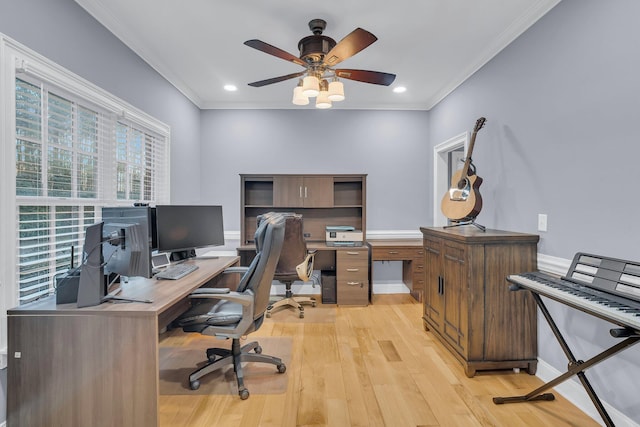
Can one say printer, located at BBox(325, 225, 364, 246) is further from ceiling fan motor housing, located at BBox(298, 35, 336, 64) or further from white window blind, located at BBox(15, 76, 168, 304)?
white window blind, located at BBox(15, 76, 168, 304)

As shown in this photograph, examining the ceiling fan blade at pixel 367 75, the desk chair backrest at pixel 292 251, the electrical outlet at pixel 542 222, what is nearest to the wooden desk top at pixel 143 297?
the desk chair backrest at pixel 292 251

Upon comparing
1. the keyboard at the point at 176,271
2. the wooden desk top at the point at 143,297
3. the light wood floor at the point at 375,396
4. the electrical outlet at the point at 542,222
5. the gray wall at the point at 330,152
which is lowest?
the light wood floor at the point at 375,396

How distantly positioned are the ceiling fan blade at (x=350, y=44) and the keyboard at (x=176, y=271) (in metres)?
1.91

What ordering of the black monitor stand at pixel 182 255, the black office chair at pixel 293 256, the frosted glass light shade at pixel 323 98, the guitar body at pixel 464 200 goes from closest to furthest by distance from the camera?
the frosted glass light shade at pixel 323 98 < the guitar body at pixel 464 200 < the black monitor stand at pixel 182 255 < the black office chair at pixel 293 256

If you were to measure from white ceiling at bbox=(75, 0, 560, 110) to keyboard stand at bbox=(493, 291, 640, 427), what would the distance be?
205 cm

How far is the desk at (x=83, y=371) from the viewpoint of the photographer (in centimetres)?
155

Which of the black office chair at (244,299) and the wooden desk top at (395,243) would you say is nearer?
the black office chair at (244,299)

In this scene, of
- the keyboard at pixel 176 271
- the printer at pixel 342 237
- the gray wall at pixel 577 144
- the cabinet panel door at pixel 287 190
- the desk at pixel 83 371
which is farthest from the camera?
the cabinet panel door at pixel 287 190

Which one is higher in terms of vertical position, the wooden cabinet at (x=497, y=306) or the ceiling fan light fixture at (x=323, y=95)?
the ceiling fan light fixture at (x=323, y=95)

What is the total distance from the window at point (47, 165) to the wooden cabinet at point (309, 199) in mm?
1831

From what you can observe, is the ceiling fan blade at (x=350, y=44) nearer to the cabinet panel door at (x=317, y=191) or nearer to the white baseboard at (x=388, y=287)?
the cabinet panel door at (x=317, y=191)

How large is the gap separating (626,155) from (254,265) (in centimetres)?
219

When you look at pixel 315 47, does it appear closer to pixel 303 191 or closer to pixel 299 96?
pixel 299 96

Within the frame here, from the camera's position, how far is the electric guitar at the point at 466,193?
2.73m
